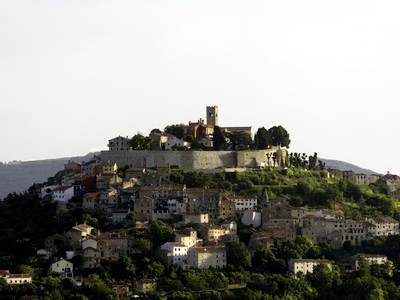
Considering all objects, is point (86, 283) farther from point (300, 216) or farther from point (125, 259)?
point (300, 216)

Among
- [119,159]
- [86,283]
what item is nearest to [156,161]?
[119,159]

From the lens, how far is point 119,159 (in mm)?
97812

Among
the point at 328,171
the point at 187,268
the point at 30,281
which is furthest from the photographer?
the point at 328,171

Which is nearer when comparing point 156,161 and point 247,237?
point 247,237

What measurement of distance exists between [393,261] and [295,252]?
8705 millimetres

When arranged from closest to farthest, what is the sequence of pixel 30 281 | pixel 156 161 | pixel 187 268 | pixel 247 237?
pixel 30 281, pixel 187 268, pixel 247 237, pixel 156 161

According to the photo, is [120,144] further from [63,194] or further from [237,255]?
[237,255]

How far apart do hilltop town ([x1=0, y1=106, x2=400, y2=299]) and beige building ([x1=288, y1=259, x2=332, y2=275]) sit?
0.07m

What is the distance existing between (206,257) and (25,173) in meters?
86.3

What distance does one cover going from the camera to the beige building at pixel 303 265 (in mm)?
81062

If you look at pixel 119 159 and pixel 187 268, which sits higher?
pixel 119 159

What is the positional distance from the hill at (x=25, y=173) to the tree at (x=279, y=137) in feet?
159

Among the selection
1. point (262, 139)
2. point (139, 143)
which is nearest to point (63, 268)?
point (139, 143)

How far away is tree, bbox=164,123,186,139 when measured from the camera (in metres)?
106
